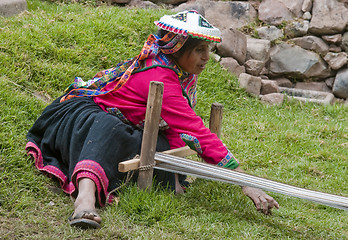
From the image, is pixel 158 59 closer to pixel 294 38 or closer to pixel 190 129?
pixel 190 129

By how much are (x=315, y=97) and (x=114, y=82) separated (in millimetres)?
5330

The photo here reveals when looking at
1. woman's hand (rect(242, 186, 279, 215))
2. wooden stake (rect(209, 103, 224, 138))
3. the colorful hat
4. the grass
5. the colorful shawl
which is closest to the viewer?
the grass

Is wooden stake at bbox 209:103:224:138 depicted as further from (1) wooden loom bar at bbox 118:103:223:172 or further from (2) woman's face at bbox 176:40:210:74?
(2) woman's face at bbox 176:40:210:74

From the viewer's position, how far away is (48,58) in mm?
6238

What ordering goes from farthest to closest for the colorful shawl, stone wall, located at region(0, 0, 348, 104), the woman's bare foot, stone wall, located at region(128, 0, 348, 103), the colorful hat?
stone wall, located at region(128, 0, 348, 103) → stone wall, located at region(0, 0, 348, 104) → the colorful shawl → the colorful hat → the woman's bare foot

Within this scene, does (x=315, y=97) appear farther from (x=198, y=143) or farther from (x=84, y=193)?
(x=84, y=193)

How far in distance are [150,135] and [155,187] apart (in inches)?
20.8

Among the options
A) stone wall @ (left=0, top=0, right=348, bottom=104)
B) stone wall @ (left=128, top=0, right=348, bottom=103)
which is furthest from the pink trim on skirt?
stone wall @ (left=128, top=0, right=348, bottom=103)

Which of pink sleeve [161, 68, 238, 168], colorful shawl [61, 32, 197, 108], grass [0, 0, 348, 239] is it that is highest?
colorful shawl [61, 32, 197, 108]

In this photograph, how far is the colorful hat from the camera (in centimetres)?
374

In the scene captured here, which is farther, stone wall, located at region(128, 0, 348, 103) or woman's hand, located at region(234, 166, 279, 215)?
stone wall, located at region(128, 0, 348, 103)

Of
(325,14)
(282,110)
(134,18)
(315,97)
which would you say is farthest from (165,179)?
(325,14)

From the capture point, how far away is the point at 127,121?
12.9 feet

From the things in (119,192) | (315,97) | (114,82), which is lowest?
(315,97)
